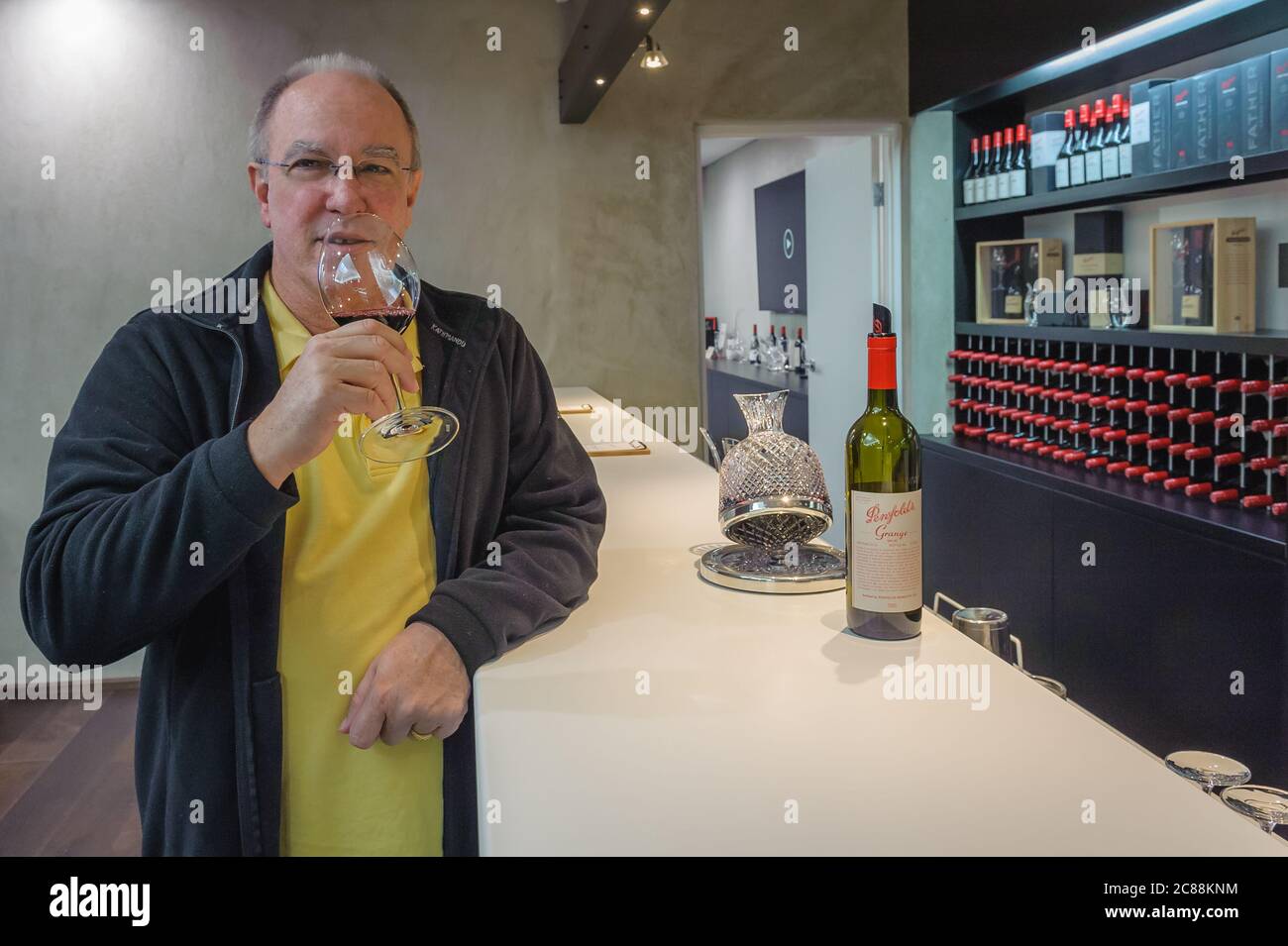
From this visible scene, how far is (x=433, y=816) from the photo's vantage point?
1.31 meters

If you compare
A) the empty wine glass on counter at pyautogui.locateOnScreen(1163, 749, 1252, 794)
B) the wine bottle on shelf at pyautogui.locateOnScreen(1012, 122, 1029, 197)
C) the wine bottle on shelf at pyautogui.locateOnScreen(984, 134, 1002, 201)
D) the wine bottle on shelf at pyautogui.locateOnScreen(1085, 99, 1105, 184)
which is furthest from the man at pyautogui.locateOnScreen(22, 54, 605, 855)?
the wine bottle on shelf at pyautogui.locateOnScreen(984, 134, 1002, 201)

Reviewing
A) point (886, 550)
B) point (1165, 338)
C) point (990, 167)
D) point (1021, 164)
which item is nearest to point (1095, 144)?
point (1021, 164)

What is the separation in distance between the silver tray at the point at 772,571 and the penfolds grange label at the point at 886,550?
0.22 meters

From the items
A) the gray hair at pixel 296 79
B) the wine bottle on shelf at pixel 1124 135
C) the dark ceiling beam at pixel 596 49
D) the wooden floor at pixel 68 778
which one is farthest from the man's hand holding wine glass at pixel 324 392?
the wine bottle on shelf at pixel 1124 135

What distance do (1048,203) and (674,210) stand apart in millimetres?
1581

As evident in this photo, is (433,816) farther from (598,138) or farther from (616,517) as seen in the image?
(598,138)

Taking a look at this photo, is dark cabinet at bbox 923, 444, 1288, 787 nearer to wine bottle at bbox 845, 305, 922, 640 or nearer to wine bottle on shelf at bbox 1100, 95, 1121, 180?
wine bottle on shelf at bbox 1100, 95, 1121, 180

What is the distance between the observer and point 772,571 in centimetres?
146

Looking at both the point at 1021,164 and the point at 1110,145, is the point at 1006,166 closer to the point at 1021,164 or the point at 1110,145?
the point at 1021,164

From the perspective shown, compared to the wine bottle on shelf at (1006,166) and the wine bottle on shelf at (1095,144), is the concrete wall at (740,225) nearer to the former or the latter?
the wine bottle on shelf at (1006,166)

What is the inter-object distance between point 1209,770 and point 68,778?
11.4 feet

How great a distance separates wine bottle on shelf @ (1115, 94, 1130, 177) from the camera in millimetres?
3408

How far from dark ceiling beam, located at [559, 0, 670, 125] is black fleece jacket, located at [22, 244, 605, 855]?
1.65 metres

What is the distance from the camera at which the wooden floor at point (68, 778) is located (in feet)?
10.0
